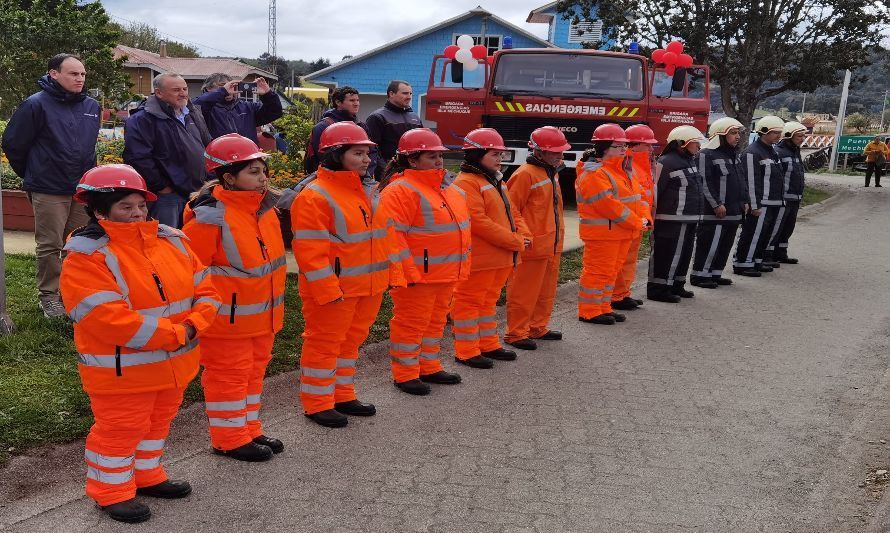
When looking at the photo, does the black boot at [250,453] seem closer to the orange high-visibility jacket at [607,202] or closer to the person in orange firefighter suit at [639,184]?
the orange high-visibility jacket at [607,202]

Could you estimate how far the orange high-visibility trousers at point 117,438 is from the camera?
3.78m

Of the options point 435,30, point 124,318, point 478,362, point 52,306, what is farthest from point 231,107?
point 435,30

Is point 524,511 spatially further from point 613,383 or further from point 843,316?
point 843,316

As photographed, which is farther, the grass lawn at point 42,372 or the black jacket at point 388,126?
the black jacket at point 388,126

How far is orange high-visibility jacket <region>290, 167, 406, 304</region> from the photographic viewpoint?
4.86 metres

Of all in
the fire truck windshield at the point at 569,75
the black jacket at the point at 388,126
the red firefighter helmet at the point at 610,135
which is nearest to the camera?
the red firefighter helmet at the point at 610,135

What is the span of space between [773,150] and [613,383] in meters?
6.13

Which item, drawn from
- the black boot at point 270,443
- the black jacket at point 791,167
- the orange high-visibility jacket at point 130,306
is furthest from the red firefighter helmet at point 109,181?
the black jacket at point 791,167

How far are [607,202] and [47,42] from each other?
2373 centimetres

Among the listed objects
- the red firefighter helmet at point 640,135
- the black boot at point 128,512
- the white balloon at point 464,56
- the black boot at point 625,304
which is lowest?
the black boot at point 625,304

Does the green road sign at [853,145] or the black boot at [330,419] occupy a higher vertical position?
the green road sign at [853,145]

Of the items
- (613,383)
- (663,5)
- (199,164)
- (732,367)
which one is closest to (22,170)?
(199,164)

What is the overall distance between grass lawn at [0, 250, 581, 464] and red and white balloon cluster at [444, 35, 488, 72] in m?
6.48

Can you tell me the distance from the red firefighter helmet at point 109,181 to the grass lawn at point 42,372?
1605 mm
